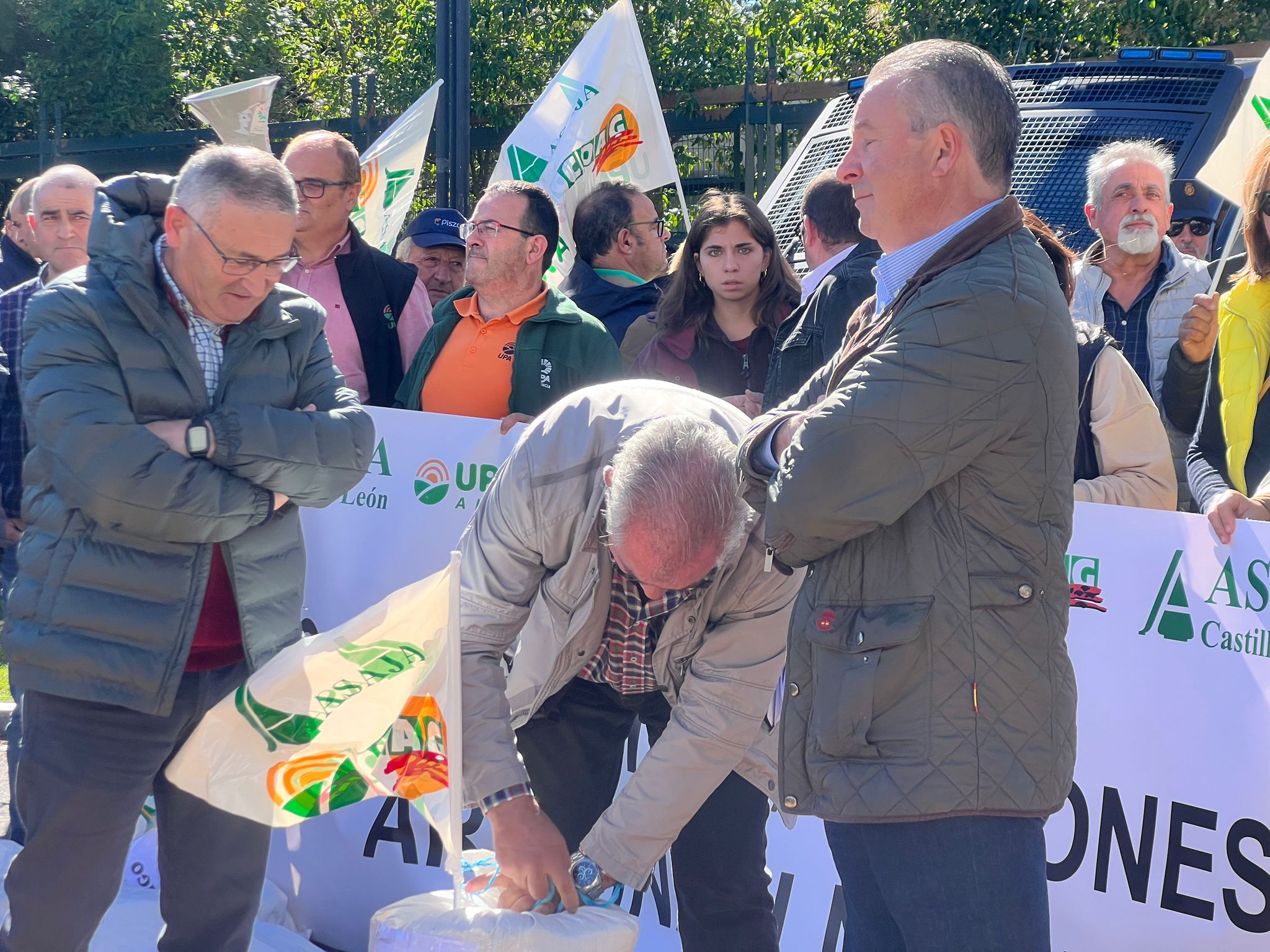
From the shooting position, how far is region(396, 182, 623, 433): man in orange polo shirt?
4.17m

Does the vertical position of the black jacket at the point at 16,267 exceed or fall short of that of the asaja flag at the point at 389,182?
it falls short

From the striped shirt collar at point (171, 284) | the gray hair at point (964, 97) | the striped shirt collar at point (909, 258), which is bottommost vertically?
the striped shirt collar at point (171, 284)

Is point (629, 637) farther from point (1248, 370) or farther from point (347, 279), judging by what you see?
point (347, 279)

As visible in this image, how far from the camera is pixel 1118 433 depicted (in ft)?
11.1

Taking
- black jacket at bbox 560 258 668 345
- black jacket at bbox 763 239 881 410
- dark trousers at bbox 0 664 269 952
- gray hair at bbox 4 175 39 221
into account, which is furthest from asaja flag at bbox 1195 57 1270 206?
gray hair at bbox 4 175 39 221

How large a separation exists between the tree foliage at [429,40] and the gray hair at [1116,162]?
5080mm

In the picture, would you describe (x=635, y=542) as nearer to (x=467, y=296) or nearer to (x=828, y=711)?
(x=828, y=711)

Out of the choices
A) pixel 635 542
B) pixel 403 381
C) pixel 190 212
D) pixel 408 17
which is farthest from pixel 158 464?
pixel 408 17

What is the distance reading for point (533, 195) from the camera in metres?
4.34

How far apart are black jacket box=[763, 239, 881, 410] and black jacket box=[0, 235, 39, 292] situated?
10.8 ft

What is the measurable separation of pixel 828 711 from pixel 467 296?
2774mm

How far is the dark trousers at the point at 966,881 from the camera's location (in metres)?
2.00

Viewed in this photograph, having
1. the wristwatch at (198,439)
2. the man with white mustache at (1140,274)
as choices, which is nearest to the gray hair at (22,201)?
the wristwatch at (198,439)

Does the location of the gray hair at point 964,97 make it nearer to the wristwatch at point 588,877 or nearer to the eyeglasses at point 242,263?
the eyeglasses at point 242,263
